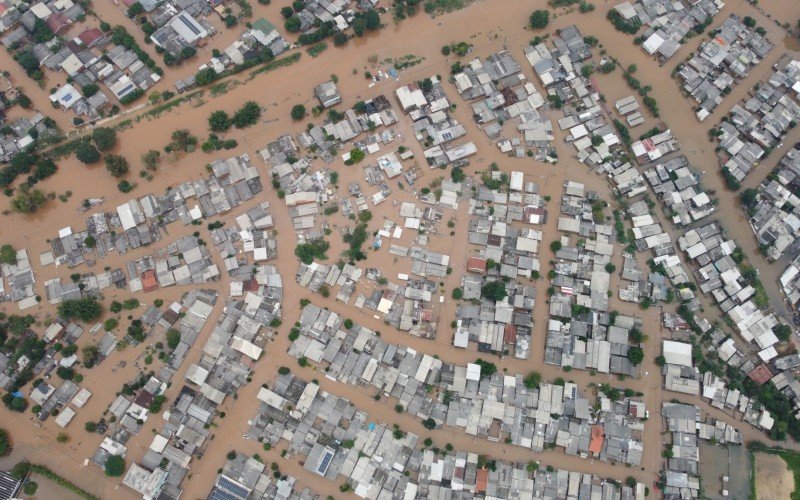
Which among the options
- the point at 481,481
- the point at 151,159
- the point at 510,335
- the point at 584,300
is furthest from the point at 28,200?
the point at 584,300

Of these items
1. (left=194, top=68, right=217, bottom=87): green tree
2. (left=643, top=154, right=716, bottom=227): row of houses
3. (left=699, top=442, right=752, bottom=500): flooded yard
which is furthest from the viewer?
(left=194, top=68, right=217, bottom=87): green tree

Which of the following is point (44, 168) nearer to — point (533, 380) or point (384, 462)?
point (384, 462)

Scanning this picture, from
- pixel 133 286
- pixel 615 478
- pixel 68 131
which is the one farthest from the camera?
pixel 68 131

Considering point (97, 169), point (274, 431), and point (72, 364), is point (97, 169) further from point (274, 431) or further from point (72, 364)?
point (274, 431)

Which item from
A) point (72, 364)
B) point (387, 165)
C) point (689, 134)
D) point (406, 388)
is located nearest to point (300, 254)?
point (387, 165)

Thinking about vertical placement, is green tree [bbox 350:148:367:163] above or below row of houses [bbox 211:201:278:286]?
above

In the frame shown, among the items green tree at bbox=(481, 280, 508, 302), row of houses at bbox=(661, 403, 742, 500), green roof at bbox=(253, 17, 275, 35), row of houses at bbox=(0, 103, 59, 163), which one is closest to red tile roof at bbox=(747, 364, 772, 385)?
row of houses at bbox=(661, 403, 742, 500)

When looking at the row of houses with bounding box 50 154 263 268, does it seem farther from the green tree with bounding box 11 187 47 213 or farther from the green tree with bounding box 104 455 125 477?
the green tree with bounding box 104 455 125 477
